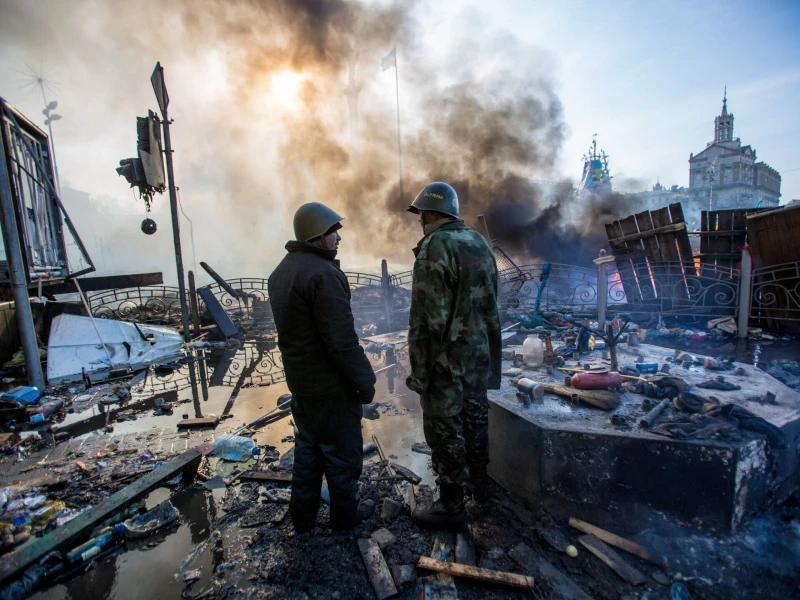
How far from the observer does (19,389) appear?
518cm

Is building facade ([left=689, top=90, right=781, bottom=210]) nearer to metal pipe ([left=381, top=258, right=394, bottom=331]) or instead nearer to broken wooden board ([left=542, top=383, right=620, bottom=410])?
metal pipe ([left=381, top=258, right=394, bottom=331])

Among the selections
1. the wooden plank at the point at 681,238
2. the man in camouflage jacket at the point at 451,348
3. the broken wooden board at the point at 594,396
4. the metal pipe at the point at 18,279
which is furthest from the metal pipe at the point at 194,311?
the wooden plank at the point at 681,238

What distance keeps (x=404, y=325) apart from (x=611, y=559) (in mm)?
8007

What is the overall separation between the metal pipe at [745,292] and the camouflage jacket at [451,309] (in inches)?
276

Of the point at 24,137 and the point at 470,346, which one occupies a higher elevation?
the point at 24,137

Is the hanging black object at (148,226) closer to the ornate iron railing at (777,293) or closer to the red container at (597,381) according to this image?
the red container at (597,381)

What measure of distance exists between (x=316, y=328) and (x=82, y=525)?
2.07 m

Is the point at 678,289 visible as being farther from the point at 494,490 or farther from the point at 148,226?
the point at 148,226

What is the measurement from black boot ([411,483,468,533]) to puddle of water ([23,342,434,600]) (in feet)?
2.17

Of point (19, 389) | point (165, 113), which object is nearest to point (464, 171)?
point (165, 113)

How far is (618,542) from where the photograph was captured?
7.48 ft

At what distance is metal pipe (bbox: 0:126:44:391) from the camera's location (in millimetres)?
5109

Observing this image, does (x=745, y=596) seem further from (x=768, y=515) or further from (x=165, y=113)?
(x=165, y=113)

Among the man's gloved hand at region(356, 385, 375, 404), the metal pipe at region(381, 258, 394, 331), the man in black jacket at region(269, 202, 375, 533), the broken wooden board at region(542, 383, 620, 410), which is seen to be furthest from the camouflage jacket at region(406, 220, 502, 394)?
the metal pipe at region(381, 258, 394, 331)
